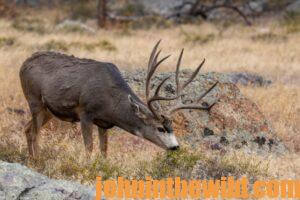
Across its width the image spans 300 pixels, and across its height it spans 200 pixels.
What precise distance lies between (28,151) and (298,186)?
392cm

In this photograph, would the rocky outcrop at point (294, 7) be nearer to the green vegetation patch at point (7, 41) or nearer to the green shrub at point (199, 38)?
the green shrub at point (199, 38)

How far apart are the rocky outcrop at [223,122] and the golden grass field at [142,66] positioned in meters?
0.50

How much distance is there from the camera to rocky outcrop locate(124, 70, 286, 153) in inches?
430

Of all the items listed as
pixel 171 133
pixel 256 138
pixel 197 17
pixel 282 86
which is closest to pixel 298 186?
pixel 171 133

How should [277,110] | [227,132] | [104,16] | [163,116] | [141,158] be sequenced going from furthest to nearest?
[104,16] → [277,110] → [227,132] → [141,158] → [163,116]

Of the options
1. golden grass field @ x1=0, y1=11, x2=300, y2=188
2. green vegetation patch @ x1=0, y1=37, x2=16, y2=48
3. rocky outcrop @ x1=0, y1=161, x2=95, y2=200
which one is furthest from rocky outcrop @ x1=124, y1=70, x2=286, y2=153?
green vegetation patch @ x1=0, y1=37, x2=16, y2=48

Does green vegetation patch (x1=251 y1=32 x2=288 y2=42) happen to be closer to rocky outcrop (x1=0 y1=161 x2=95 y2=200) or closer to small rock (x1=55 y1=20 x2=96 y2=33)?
small rock (x1=55 y1=20 x2=96 y2=33)

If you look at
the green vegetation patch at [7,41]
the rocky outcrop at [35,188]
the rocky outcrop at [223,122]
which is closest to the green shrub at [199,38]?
the green vegetation patch at [7,41]

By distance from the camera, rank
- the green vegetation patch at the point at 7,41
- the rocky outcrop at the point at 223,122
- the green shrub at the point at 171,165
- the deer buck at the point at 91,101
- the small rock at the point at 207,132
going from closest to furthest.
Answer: the green shrub at the point at 171,165 < the deer buck at the point at 91,101 < the rocky outcrop at the point at 223,122 < the small rock at the point at 207,132 < the green vegetation patch at the point at 7,41

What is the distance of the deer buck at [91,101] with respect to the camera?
28.5 ft

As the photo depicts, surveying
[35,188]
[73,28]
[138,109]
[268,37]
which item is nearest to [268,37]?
[268,37]

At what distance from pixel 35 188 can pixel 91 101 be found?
91.0 inches

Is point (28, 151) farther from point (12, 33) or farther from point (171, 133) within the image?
point (12, 33)

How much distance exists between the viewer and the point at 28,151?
9.89 meters
